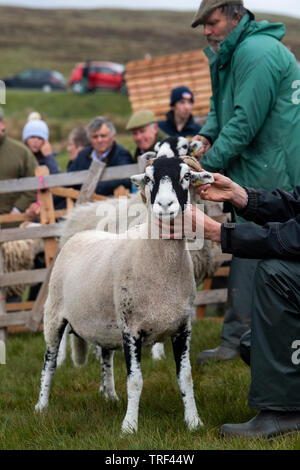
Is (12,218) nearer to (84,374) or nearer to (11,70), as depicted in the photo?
(84,374)

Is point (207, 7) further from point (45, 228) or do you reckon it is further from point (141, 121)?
point (45, 228)

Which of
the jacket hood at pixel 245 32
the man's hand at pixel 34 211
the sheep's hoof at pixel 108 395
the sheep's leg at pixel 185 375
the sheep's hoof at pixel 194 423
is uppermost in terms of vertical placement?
the jacket hood at pixel 245 32

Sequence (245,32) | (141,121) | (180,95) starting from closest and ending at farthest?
(245,32)
(141,121)
(180,95)

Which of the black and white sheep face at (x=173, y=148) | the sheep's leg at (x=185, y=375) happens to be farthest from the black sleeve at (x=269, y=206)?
the black and white sheep face at (x=173, y=148)

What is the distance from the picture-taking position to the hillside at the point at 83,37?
215 ft

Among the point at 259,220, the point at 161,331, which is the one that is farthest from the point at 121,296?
the point at 259,220

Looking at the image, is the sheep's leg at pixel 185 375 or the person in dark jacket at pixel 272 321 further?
the sheep's leg at pixel 185 375

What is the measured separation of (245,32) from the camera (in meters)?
4.57

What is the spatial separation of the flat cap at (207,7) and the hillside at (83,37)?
169ft

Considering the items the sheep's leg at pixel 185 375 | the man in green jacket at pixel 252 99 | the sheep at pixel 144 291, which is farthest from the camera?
the man in green jacket at pixel 252 99

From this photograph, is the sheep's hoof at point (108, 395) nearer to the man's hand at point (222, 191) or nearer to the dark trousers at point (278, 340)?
the dark trousers at point (278, 340)

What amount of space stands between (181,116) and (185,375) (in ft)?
14.9

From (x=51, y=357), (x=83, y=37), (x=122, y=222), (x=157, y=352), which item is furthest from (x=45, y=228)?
(x=83, y=37)

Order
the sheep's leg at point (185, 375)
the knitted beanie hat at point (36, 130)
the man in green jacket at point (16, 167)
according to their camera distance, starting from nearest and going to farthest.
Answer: the sheep's leg at point (185, 375), the man in green jacket at point (16, 167), the knitted beanie hat at point (36, 130)
